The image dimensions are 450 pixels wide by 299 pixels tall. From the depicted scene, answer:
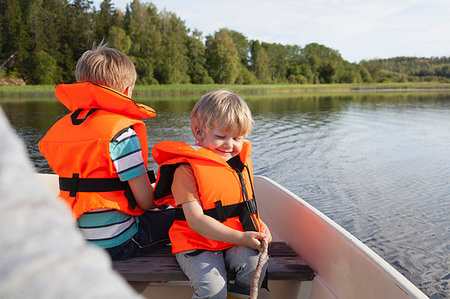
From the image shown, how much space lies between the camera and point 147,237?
183 centimetres

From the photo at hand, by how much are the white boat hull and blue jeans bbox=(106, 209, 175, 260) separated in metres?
0.29

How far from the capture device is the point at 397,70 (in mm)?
97812

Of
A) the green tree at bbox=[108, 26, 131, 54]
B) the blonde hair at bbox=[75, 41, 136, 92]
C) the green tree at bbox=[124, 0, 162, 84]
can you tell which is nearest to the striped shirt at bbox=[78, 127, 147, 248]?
the blonde hair at bbox=[75, 41, 136, 92]

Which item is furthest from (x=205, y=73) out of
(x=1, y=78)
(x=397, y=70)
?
(x=397, y=70)

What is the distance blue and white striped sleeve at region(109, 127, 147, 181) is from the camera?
1616mm

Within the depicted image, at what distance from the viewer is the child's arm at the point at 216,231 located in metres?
1.53

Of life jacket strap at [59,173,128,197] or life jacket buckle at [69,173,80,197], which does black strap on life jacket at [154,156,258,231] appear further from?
life jacket buckle at [69,173,80,197]

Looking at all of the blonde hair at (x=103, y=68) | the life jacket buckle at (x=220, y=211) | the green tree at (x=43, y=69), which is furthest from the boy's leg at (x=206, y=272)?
the green tree at (x=43, y=69)

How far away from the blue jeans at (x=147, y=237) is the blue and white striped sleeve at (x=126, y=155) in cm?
31

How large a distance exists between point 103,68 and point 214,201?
29.6 inches

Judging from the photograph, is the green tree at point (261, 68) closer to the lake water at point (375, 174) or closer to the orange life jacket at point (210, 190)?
the lake water at point (375, 174)

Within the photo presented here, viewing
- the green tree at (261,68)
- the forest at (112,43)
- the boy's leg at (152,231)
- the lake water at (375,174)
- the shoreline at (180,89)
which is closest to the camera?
the boy's leg at (152,231)

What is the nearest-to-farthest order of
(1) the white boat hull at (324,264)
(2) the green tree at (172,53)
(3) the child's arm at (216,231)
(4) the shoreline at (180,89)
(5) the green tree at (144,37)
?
1. (1) the white boat hull at (324,264)
2. (3) the child's arm at (216,231)
3. (4) the shoreline at (180,89)
4. (5) the green tree at (144,37)
5. (2) the green tree at (172,53)

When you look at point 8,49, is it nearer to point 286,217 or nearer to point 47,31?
point 47,31
